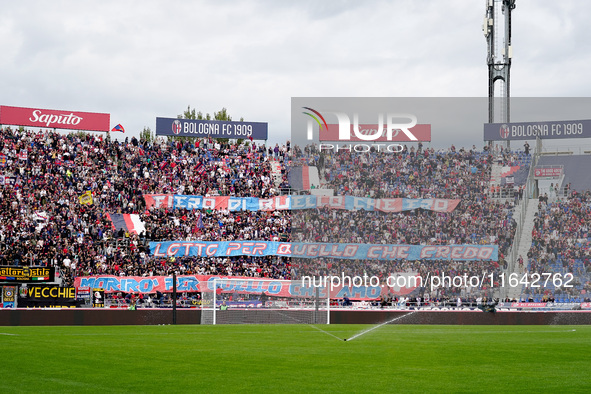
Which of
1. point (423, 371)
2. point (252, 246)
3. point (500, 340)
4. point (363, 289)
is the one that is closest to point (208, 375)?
point (423, 371)

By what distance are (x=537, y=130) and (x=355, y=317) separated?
32.3 metres

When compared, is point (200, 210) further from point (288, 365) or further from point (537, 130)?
point (288, 365)

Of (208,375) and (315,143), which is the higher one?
(315,143)

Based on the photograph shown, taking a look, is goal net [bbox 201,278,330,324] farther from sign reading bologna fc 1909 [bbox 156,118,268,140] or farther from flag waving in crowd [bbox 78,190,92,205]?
sign reading bologna fc 1909 [bbox 156,118,268,140]

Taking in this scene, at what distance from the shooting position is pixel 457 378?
487 inches

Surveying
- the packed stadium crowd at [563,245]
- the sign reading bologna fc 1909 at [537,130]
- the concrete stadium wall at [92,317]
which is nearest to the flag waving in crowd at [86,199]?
the concrete stadium wall at [92,317]

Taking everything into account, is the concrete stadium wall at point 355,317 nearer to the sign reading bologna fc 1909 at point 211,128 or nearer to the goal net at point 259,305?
the goal net at point 259,305

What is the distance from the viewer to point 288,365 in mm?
14352

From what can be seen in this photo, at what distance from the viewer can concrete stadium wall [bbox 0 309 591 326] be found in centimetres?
3331

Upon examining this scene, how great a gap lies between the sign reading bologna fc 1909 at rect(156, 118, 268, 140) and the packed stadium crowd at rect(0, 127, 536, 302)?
3.44 m

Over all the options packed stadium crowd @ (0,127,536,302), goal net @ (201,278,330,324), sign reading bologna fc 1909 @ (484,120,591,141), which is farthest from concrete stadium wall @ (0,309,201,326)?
sign reading bologna fc 1909 @ (484,120,591,141)

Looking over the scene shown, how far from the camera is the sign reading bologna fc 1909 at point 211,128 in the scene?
62.2 m

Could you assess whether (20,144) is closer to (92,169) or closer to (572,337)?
(92,169)

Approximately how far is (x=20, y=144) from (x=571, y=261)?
36.8 m
